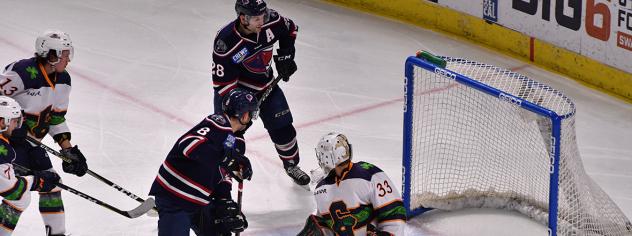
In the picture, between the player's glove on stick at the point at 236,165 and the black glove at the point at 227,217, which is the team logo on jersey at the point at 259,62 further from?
the black glove at the point at 227,217

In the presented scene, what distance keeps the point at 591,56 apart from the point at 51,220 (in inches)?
149

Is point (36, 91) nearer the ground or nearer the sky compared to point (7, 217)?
nearer the sky

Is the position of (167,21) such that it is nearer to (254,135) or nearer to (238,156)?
(254,135)

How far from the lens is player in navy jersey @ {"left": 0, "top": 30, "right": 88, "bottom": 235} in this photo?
579 cm

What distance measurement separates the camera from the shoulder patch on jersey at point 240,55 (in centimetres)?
653

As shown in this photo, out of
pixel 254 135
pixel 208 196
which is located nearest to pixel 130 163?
pixel 254 135

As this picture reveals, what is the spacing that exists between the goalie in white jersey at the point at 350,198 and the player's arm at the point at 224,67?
1359 millimetres

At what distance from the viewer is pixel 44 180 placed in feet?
18.6

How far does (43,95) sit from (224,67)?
102 centimetres

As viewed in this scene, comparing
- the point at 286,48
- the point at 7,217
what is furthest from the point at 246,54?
the point at 7,217

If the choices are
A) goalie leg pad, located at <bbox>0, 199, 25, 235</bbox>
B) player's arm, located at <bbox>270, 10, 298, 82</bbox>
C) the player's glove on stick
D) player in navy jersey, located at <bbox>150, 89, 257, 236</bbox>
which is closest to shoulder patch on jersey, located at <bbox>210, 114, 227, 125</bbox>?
player in navy jersey, located at <bbox>150, 89, 257, 236</bbox>

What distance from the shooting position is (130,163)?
7168 mm

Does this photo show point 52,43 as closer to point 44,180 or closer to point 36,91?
point 36,91

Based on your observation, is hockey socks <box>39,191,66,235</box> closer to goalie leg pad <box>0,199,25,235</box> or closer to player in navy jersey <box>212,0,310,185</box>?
goalie leg pad <box>0,199,25,235</box>
